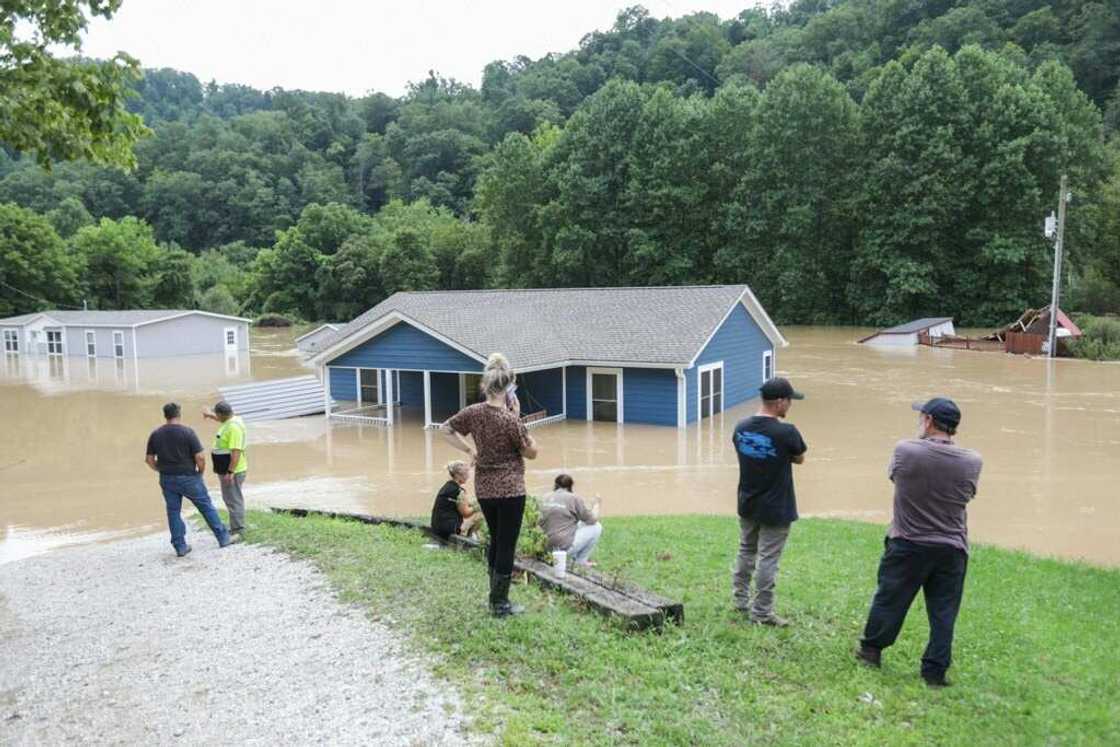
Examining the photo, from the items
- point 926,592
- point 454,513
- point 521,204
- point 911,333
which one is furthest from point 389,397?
point 521,204

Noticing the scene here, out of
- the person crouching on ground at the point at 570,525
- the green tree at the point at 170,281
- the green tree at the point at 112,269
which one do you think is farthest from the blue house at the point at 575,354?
the green tree at the point at 170,281

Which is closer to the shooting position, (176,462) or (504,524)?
(504,524)

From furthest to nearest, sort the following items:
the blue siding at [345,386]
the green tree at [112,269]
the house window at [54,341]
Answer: the green tree at [112,269] < the house window at [54,341] < the blue siding at [345,386]

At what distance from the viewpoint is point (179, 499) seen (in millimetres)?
9258

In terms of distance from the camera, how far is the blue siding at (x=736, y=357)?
2203 centimetres

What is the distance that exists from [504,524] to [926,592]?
2.67 metres

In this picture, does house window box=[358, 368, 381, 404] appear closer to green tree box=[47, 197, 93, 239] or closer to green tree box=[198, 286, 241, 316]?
green tree box=[198, 286, 241, 316]

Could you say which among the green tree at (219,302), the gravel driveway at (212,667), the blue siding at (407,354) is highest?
the green tree at (219,302)

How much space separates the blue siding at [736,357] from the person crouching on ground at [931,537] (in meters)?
16.3

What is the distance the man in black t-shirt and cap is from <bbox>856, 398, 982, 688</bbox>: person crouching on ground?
722 millimetres

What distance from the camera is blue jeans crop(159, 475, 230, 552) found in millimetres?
9133

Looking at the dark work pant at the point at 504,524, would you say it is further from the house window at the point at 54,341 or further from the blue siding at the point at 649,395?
the house window at the point at 54,341

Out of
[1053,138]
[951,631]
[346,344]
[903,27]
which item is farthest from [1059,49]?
[951,631]

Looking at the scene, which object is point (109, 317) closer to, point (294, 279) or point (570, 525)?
point (294, 279)
